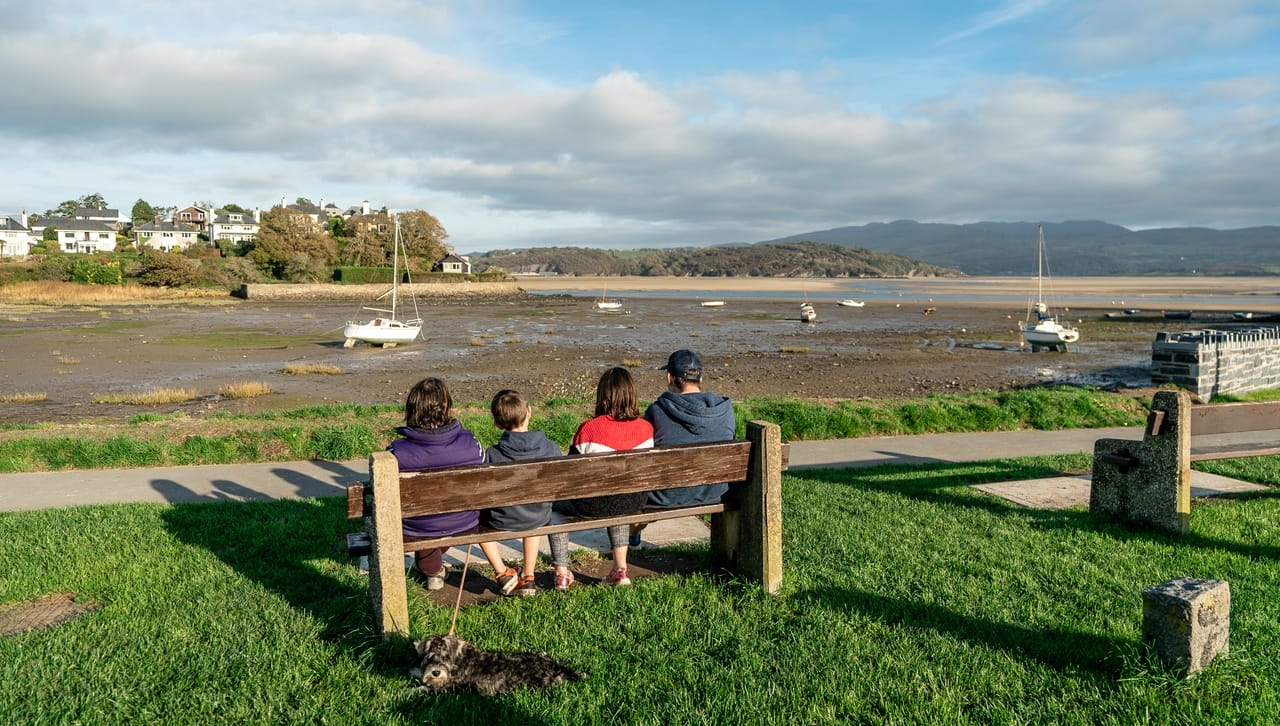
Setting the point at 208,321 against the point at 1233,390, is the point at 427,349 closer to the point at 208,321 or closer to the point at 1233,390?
the point at 208,321

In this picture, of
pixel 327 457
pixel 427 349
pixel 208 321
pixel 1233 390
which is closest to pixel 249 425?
pixel 327 457

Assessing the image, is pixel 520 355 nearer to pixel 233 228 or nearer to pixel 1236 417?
pixel 1236 417

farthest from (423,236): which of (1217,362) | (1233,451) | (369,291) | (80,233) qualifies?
(1233,451)

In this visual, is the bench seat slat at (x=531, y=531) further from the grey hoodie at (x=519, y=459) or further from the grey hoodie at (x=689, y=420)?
the grey hoodie at (x=689, y=420)

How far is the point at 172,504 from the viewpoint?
692cm

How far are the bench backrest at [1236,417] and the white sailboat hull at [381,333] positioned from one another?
104ft

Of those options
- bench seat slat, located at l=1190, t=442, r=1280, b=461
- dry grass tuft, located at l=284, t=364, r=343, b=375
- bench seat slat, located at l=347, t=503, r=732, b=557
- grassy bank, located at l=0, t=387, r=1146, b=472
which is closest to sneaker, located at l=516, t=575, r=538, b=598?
bench seat slat, located at l=347, t=503, r=732, b=557

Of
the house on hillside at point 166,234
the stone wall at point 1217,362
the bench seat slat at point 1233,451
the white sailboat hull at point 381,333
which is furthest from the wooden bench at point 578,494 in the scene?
the house on hillside at point 166,234

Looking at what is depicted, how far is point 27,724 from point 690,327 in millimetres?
43043

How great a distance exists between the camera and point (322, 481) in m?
8.14

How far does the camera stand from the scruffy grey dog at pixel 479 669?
3533 millimetres

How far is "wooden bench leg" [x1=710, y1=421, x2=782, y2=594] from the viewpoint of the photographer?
4688 millimetres

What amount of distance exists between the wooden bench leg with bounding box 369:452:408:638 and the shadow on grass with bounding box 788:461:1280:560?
15.2ft

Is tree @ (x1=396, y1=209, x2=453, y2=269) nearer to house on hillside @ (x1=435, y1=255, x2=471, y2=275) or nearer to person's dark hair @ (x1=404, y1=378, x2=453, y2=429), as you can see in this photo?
house on hillside @ (x1=435, y1=255, x2=471, y2=275)
